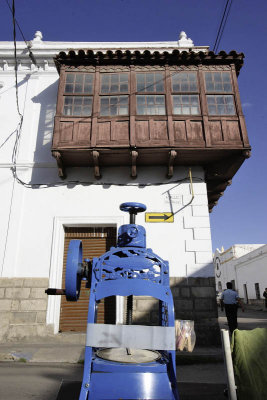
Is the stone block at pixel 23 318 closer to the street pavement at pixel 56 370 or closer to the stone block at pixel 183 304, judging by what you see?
the street pavement at pixel 56 370

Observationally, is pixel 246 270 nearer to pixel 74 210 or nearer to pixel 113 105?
pixel 74 210

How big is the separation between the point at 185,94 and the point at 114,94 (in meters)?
2.44

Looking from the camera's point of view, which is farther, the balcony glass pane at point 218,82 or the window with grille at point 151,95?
the balcony glass pane at point 218,82

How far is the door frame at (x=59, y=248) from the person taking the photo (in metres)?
7.57

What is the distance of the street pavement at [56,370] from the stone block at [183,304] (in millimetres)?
1044

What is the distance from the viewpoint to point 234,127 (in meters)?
8.48

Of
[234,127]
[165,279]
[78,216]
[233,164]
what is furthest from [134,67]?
[165,279]

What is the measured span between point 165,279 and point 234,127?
7.04 m

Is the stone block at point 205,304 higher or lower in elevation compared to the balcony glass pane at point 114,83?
lower

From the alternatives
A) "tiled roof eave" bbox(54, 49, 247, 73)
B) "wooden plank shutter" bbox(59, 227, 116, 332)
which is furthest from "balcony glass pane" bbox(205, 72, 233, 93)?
"wooden plank shutter" bbox(59, 227, 116, 332)

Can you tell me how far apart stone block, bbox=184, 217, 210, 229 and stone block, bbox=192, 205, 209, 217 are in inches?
4.5

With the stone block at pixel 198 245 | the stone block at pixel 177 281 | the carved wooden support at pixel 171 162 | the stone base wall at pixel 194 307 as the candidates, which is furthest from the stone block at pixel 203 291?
the carved wooden support at pixel 171 162

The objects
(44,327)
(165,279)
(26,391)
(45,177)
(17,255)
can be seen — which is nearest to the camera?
(165,279)

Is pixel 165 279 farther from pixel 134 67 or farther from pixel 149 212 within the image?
pixel 134 67
